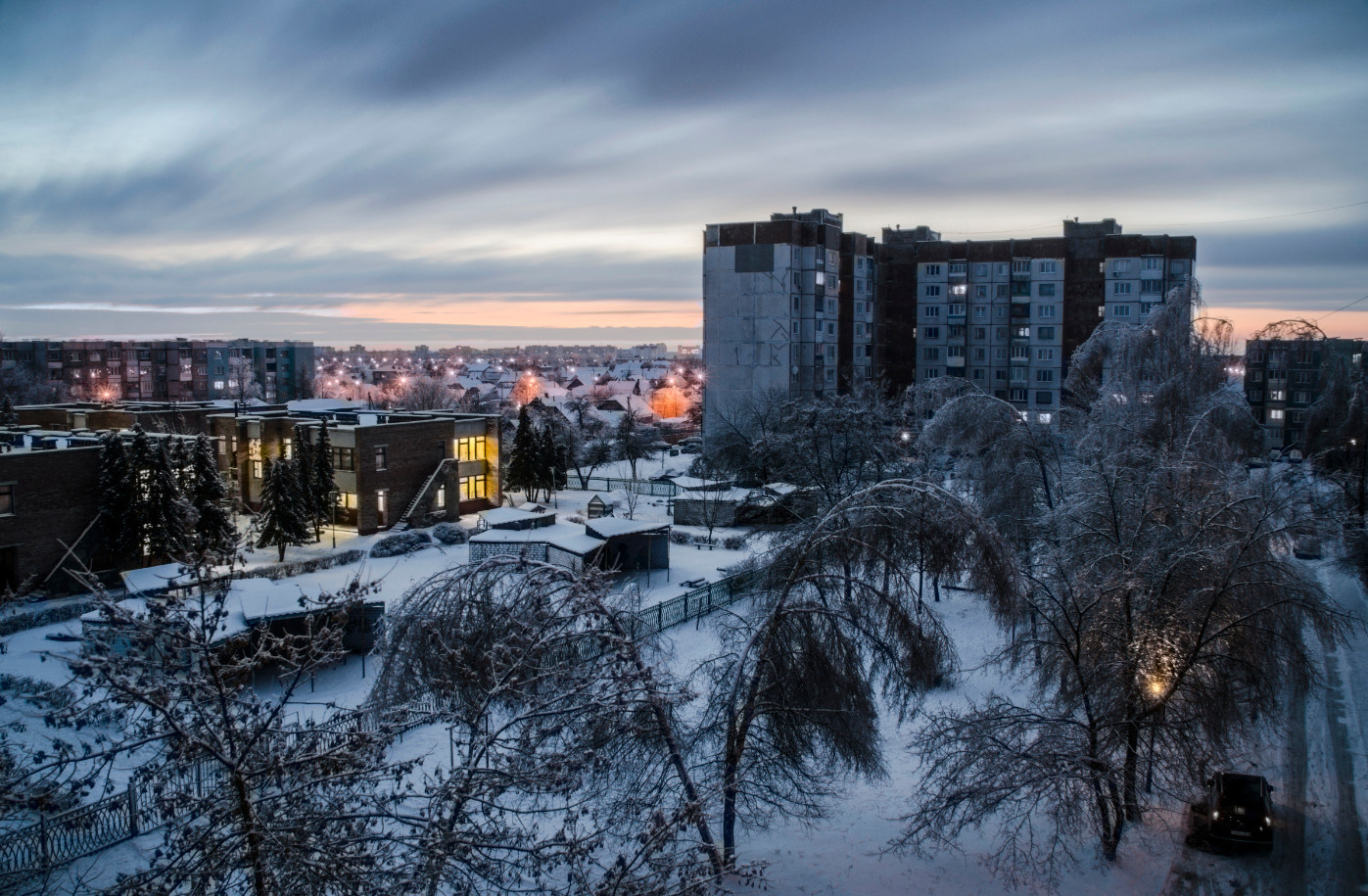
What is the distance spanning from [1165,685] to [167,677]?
12.7 meters

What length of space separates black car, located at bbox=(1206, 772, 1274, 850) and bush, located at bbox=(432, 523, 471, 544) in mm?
28650

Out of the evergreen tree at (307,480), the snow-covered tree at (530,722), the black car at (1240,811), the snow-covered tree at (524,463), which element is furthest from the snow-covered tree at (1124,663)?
the snow-covered tree at (524,463)

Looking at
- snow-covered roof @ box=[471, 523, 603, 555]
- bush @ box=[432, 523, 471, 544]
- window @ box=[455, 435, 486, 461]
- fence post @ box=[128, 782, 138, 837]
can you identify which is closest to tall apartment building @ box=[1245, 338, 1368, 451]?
window @ box=[455, 435, 486, 461]

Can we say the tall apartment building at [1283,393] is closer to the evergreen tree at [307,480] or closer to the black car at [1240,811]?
the black car at [1240,811]

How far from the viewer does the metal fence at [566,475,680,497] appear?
49.4 metres

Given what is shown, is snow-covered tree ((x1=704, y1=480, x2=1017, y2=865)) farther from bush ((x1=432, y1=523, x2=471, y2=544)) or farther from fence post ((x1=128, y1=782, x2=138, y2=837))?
bush ((x1=432, y1=523, x2=471, y2=544))

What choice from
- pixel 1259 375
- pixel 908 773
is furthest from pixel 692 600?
pixel 1259 375

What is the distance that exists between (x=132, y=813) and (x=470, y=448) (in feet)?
103

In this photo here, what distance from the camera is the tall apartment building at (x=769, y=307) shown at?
59094 mm

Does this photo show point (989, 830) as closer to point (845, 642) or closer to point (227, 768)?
point (845, 642)

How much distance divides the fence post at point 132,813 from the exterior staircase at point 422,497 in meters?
25.9

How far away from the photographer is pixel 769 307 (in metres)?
59.2

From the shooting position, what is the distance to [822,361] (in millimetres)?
61719

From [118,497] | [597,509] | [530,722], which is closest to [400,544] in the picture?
[597,509]
